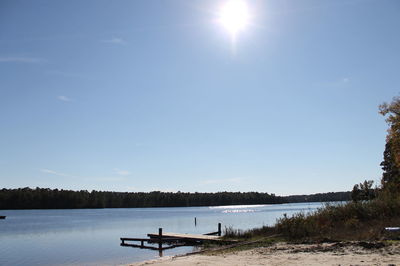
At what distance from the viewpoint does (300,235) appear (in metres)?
19.8

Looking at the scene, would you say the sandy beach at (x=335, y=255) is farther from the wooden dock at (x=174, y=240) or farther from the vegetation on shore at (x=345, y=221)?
the wooden dock at (x=174, y=240)

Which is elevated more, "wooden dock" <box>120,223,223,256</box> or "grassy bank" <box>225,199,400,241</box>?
"grassy bank" <box>225,199,400,241</box>

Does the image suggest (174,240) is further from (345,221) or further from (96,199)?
(96,199)

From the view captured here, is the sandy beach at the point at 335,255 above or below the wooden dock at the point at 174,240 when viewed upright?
above

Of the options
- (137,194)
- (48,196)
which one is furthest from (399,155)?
(137,194)

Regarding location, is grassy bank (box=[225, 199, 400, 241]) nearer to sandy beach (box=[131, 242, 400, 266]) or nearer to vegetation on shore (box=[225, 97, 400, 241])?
vegetation on shore (box=[225, 97, 400, 241])

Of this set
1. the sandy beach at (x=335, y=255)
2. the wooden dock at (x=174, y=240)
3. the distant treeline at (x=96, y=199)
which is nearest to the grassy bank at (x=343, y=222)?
the sandy beach at (x=335, y=255)

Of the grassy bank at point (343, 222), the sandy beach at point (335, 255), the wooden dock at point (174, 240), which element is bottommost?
the wooden dock at point (174, 240)

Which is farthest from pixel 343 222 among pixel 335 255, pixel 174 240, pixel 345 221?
pixel 174 240

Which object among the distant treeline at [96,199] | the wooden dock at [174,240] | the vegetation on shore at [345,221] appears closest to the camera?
the vegetation on shore at [345,221]

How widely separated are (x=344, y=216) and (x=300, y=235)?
3814mm

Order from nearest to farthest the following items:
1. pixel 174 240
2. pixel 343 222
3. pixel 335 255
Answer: pixel 335 255, pixel 343 222, pixel 174 240

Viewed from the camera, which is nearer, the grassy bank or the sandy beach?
the sandy beach

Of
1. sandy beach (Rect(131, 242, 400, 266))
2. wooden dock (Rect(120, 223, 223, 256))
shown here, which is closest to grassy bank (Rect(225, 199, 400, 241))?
sandy beach (Rect(131, 242, 400, 266))
